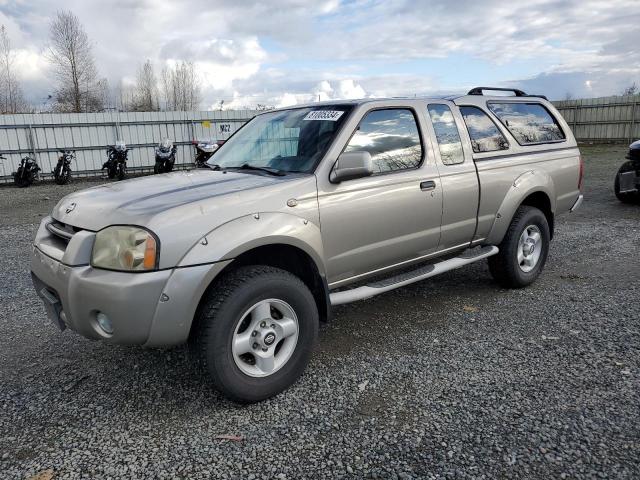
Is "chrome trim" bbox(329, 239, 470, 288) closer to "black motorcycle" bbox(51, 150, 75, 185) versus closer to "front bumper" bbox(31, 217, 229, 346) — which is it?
"front bumper" bbox(31, 217, 229, 346)

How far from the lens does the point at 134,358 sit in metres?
3.72

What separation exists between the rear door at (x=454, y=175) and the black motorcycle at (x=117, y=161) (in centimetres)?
1388

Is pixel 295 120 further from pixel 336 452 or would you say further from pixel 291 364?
pixel 336 452

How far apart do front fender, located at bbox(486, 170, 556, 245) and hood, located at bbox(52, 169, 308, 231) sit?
222 cm

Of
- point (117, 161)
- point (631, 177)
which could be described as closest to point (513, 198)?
point (631, 177)

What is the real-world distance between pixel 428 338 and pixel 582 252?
352cm

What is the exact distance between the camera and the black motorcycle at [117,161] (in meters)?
16.0

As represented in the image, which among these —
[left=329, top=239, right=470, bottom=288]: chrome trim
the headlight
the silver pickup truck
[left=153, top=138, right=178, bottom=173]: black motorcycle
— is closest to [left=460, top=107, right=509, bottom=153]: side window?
the silver pickup truck

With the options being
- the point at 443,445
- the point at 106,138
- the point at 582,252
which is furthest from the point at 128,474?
the point at 106,138

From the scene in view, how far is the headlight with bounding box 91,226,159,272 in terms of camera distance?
2.66 metres

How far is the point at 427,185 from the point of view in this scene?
13.0 ft

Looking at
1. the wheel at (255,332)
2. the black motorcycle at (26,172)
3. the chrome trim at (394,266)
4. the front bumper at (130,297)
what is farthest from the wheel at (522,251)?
the black motorcycle at (26,172)

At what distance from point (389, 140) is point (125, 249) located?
211cm

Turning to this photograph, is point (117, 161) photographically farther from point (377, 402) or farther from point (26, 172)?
point (377, 402)
